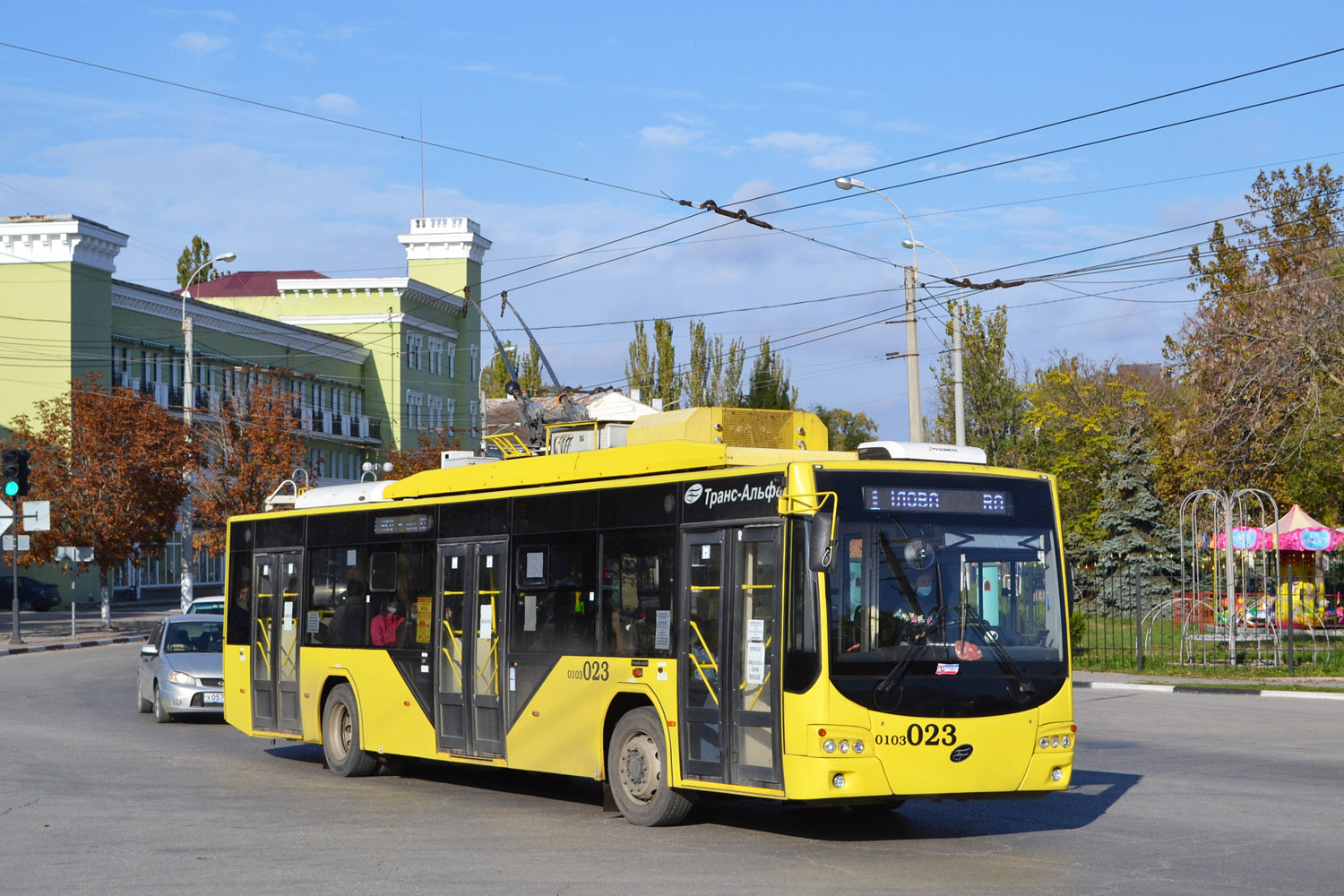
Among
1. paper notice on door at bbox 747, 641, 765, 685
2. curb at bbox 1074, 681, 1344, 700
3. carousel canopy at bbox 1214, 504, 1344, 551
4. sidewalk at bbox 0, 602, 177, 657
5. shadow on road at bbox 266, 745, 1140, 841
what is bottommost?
curb at bbox 1074, 681, 1344, 700

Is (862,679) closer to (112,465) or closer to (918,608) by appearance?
(918,608)

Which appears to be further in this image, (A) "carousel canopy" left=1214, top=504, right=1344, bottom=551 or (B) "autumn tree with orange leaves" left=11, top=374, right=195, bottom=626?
(B) "autumn tree with orange leaves" left=11, top=374, right=195, bottom=626

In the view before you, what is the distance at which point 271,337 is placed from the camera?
7269 centimetres

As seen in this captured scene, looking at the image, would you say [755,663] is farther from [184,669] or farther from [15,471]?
[15,471]

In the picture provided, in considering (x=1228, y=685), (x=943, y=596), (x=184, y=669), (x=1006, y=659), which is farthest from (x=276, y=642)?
(x=1228, y=685)

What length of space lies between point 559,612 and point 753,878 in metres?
3.99

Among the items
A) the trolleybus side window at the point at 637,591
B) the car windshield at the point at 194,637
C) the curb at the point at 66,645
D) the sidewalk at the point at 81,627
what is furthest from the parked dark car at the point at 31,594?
the trolleybus side window at the point at 637,591

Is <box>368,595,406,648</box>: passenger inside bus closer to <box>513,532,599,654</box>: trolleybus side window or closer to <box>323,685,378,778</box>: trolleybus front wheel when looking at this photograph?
<box>323,685,378,778</box>: trolleybus front wheel

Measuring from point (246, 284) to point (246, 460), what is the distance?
3176cm

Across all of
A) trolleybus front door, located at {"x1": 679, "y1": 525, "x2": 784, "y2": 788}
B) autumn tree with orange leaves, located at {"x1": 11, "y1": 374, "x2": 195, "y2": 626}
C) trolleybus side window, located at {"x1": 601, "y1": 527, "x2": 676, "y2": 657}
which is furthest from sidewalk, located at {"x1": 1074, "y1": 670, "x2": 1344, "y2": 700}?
autumn tree with orange leaves, located at {"x1": 11, "y1": 374, "x2": 195, "y2": 626}

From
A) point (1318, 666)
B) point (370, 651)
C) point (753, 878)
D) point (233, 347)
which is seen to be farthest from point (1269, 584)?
point (233, 347)

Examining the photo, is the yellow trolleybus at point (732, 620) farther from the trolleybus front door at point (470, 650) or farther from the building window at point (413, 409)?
the building window at point (413, 409)

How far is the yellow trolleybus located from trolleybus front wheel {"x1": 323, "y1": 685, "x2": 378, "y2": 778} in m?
0.54

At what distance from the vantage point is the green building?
194ft
